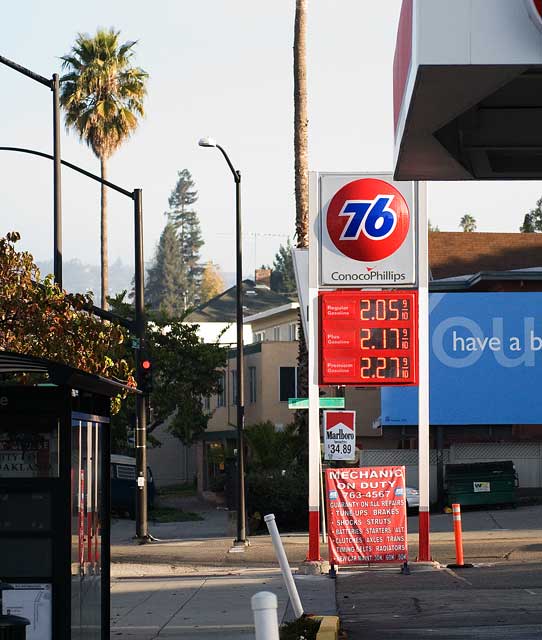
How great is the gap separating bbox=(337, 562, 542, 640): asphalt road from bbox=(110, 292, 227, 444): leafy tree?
26990mm

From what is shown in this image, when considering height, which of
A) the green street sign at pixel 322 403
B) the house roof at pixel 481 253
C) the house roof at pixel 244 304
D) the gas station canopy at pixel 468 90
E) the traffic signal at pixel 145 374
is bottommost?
the green street sign at pixel 322 403

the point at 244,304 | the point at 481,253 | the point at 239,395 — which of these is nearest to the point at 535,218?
the point at 244,304

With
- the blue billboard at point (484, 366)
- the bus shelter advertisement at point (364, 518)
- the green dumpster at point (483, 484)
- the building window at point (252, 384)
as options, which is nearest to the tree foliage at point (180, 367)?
the building window at point (252, 384)

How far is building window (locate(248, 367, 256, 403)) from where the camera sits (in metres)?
53.0

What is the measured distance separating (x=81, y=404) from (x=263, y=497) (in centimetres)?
2249

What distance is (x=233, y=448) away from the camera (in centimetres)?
5447

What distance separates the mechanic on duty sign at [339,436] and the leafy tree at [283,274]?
119360 mm

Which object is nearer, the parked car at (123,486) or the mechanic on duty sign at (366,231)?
the mechanic on duty sign at (366,231)

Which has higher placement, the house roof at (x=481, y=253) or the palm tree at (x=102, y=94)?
the palm tree at (x=102, y=94)

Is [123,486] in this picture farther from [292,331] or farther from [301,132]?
[292,331]

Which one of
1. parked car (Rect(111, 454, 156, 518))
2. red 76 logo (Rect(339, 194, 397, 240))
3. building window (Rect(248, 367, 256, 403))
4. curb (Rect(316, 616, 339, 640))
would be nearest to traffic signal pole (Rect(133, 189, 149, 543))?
red 76 logo (Rect(339, 194, 397, 240))

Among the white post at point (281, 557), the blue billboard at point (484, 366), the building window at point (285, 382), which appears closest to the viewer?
the white post at point (281, 557)

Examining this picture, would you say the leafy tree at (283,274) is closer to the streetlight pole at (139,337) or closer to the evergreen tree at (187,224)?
the evergreen tree at (187,224)

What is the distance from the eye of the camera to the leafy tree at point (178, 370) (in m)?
48.1
